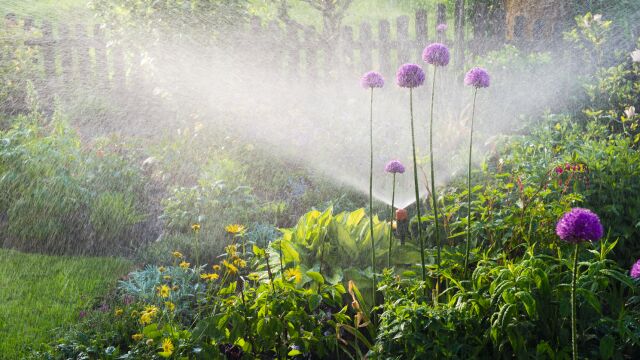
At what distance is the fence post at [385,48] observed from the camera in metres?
8.58

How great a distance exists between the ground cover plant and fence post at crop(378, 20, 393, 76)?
49cm

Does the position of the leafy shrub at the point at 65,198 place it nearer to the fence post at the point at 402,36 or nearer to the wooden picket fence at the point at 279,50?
the wooden picket fence at the point at 279,50

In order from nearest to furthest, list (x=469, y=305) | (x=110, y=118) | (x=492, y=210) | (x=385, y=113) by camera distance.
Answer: (x=469, y=305)
(x=492, y=210)
(x=385, y=113)
(x=110, y=118)

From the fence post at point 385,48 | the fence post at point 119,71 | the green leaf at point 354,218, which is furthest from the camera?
the fence post at point 119,71

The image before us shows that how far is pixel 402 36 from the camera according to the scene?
8.64m

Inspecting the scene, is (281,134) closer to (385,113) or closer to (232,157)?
(232,157)

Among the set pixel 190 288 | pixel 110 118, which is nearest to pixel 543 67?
pixel 190 288

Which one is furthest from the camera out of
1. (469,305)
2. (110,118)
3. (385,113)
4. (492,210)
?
(110,118)

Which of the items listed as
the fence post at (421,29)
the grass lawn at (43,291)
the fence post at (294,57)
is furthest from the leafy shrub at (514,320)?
the fence post at (421,29)

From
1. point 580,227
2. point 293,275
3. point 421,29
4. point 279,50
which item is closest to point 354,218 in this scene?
point 293,275

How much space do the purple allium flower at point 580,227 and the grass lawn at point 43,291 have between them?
292 cm

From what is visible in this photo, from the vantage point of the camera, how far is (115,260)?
4996 millimetres

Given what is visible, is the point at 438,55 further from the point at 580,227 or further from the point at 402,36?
the point at 402,36

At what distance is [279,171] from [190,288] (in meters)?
2.35
